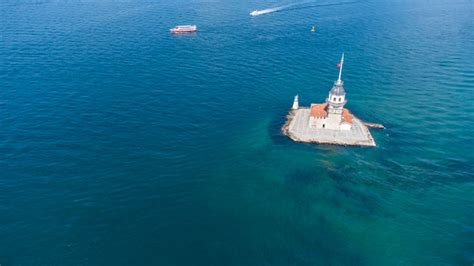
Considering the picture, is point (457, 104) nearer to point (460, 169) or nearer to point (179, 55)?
point (460, 169)

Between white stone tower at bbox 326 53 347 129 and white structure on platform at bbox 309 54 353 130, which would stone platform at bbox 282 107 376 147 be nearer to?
white structure on platform at bbox 309 54 353 130

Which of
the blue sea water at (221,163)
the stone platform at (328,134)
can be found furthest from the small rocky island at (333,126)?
the blue sea water at (221,163)

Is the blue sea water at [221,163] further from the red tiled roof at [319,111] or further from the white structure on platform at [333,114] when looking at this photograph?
the red tiled roof at [319,111]

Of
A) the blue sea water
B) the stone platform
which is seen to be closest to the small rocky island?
the stone platform

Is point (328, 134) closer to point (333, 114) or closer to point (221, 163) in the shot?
point (333, 114)

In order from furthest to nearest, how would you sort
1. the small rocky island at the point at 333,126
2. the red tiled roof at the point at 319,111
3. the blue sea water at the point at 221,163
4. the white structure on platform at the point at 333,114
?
the red tiled roof at the point at 319,111 → the small rocky island at the point at 333,126 → the white structure on platform at the point at 333,114 → the blue sea water at the point at 221,163
